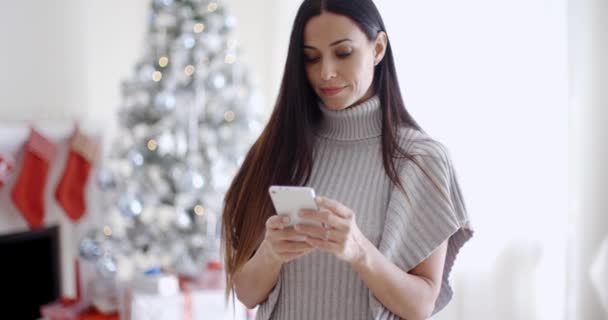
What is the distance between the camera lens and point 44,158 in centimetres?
278

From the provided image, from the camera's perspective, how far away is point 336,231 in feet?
3.23

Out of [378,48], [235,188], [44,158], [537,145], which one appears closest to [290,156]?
[235,188]

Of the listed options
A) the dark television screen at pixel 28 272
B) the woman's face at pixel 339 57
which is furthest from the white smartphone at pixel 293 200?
the dark television screen at pixel 28 272

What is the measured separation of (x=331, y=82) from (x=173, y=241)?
1766 millimetres

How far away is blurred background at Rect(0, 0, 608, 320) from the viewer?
2209 millimetres

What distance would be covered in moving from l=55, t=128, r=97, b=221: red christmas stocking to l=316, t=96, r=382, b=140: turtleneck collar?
6.41 feet

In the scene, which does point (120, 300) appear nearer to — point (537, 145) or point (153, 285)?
point (153, 285)

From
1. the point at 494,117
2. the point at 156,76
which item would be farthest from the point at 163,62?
the point at 494,117

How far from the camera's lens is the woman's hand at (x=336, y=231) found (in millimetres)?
980

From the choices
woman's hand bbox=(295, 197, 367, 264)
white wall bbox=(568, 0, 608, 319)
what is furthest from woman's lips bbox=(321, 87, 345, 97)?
white wall bbox=(568, 0, 608, 319)

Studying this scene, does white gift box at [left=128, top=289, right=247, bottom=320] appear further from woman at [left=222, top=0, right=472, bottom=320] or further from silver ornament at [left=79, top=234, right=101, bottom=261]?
woman at [left=222, top=0, right=472, bottom=320]

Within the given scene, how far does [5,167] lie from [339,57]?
2.05 meters

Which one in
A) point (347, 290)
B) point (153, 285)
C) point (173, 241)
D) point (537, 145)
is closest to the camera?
point (347, 290)

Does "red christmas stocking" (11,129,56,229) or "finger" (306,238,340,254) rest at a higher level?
"finger" (306,238,340,254)
